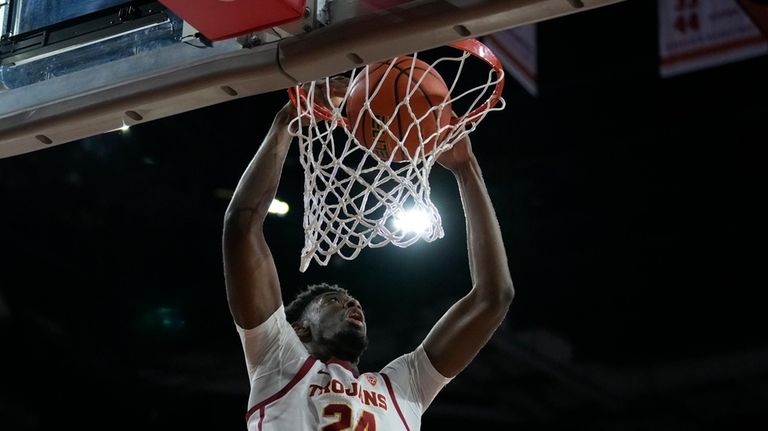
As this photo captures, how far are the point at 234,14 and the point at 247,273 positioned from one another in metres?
0.74

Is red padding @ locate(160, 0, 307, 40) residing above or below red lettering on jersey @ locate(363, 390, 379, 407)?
above

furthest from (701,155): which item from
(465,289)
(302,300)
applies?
(302,300)

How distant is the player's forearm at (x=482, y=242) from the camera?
2.75 m

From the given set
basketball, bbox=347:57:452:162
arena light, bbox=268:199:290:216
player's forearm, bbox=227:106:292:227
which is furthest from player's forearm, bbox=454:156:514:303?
arena light, bbox=268:199:290:216

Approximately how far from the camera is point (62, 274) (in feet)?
20.6

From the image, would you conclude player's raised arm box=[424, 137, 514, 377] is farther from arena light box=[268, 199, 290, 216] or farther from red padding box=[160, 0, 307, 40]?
arena light box=[268, 199, 290, 216]

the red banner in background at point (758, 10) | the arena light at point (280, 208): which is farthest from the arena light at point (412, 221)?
the arena light at point (280, 208)

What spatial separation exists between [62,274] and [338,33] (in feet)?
15.6

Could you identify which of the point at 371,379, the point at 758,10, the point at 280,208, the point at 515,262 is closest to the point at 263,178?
the point at 371,379

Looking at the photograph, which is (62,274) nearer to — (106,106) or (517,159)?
(517,159)

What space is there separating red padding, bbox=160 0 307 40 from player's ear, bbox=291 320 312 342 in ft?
3.46

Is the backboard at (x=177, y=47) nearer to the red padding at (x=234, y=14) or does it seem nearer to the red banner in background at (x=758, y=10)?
the red padding at (x=234, y=14)

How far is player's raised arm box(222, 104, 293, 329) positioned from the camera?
2.49m

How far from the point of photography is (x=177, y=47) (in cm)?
217
